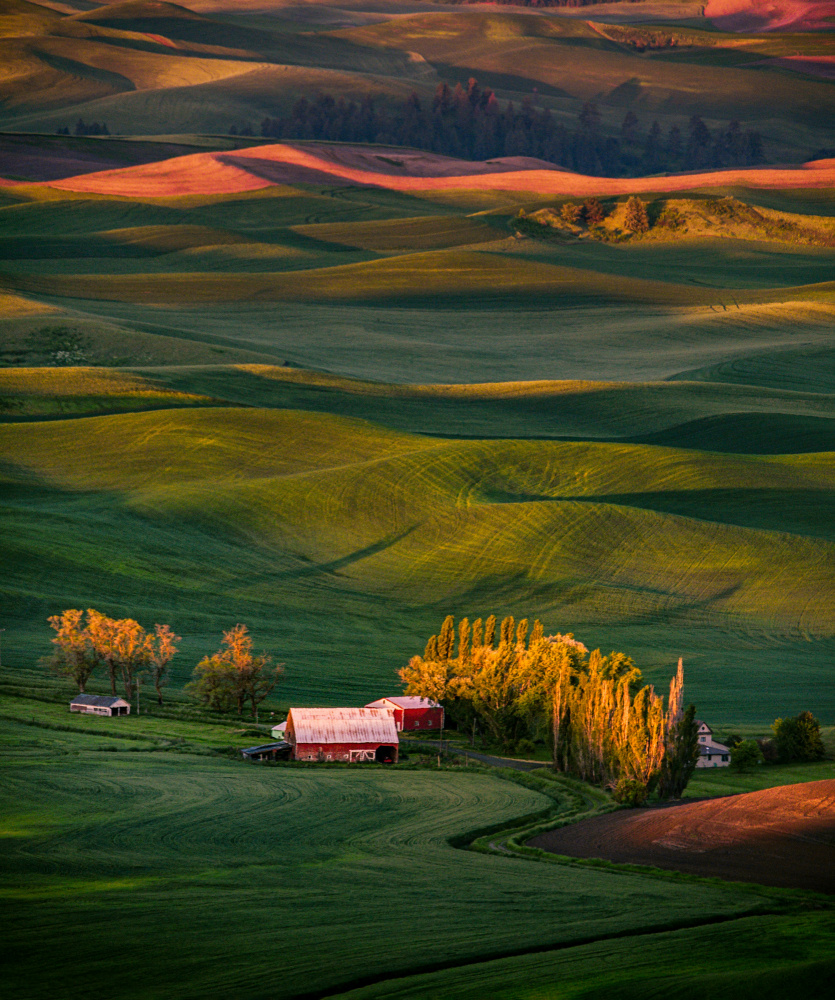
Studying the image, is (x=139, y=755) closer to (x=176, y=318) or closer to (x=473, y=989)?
(x=473, y=989)

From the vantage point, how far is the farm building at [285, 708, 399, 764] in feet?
173

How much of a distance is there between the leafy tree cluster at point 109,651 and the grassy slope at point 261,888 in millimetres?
17404

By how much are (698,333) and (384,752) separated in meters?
118

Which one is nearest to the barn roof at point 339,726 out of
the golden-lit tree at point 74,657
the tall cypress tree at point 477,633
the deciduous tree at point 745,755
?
the tall cypress tree at point 477,633

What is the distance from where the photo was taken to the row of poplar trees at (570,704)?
46875mm

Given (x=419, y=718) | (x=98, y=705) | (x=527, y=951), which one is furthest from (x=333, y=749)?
(x=527, y=951)

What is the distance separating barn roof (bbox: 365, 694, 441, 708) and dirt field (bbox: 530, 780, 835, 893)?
829 inches

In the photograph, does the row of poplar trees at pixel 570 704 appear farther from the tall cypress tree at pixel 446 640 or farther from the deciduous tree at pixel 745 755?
the deciduous tree at pixel 745 755

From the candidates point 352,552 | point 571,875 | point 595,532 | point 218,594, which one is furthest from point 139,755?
point 595,532

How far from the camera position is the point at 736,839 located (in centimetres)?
3481

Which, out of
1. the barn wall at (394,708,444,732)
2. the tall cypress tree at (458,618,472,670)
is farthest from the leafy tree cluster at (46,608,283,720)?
the tall cypress tree at (458,618,472,670)

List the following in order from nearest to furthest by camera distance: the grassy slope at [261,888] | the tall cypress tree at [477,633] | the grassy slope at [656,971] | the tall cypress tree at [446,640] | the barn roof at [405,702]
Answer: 1. the grassy slope at [656,971]
2. the grassy slope at [261,888]
3. the barn roof at [405,702]
4. the tall cypress tree at [477,633]
5. the tall cypress tree at [446,640]

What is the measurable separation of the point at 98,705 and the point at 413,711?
1426cm

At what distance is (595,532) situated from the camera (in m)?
88.1
